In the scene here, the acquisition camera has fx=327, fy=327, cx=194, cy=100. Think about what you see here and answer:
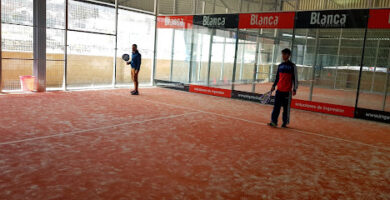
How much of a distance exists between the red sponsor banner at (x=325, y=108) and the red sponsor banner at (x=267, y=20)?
2502 mm

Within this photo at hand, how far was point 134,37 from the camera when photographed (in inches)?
558

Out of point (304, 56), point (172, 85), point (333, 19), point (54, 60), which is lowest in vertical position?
point (172, 85)

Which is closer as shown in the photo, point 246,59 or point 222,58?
point 246,59

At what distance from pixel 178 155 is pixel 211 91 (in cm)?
796

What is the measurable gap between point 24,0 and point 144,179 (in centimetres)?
873

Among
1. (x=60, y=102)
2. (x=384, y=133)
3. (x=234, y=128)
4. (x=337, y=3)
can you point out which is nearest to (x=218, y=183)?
(x=234, y=128)

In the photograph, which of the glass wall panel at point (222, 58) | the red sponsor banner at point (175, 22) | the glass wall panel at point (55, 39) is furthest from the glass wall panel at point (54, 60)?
the glass wall panel at point (222, 58)

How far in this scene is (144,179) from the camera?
3955mm

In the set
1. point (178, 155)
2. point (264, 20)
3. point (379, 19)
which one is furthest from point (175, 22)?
point (178, 155)

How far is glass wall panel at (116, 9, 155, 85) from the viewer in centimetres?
1353

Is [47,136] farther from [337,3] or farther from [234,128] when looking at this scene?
[337,3]

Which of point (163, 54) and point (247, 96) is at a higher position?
point (163, 54)

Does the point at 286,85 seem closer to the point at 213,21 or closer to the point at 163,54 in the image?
the point at 213,21

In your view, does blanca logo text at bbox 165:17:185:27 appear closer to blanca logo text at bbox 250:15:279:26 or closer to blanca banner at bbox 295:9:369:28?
blanca logo text at bbox 250:15:279:26
